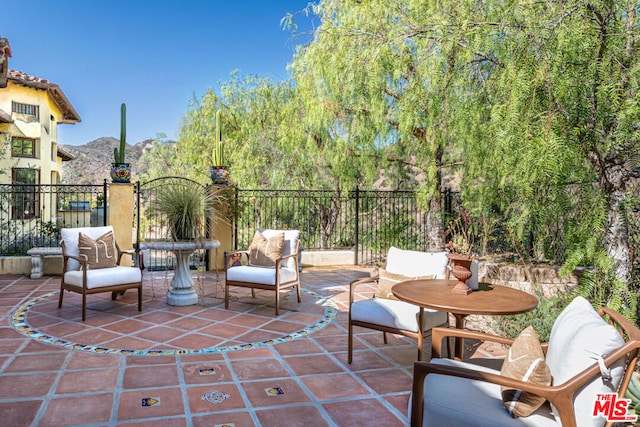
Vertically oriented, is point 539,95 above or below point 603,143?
above

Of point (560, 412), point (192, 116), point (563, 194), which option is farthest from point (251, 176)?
point (560, 412)

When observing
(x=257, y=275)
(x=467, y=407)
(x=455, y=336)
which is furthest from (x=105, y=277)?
(x=467, y=407)

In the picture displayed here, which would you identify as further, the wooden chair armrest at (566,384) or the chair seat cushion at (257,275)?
the chair seat cushion at (257,275)

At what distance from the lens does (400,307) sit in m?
3.18

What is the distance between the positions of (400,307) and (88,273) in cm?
338

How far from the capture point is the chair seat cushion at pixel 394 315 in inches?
118

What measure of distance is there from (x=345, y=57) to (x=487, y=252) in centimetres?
396

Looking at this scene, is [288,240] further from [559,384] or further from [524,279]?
[559,384]

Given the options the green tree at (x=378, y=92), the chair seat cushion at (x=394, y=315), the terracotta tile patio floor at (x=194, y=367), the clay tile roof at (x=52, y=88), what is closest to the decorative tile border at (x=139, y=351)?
the terracotta tile patio floor at (x=194, y=367)

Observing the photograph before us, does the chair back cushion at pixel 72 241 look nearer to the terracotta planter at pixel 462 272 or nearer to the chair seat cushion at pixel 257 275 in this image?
the chair seat cushion at pixel 257 275

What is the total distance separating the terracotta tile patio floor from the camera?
8.02ft

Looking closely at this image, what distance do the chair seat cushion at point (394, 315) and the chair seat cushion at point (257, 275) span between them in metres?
1.69

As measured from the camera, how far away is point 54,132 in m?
16.9

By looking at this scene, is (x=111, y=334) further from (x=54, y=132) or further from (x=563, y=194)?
(x=54, y=132)
